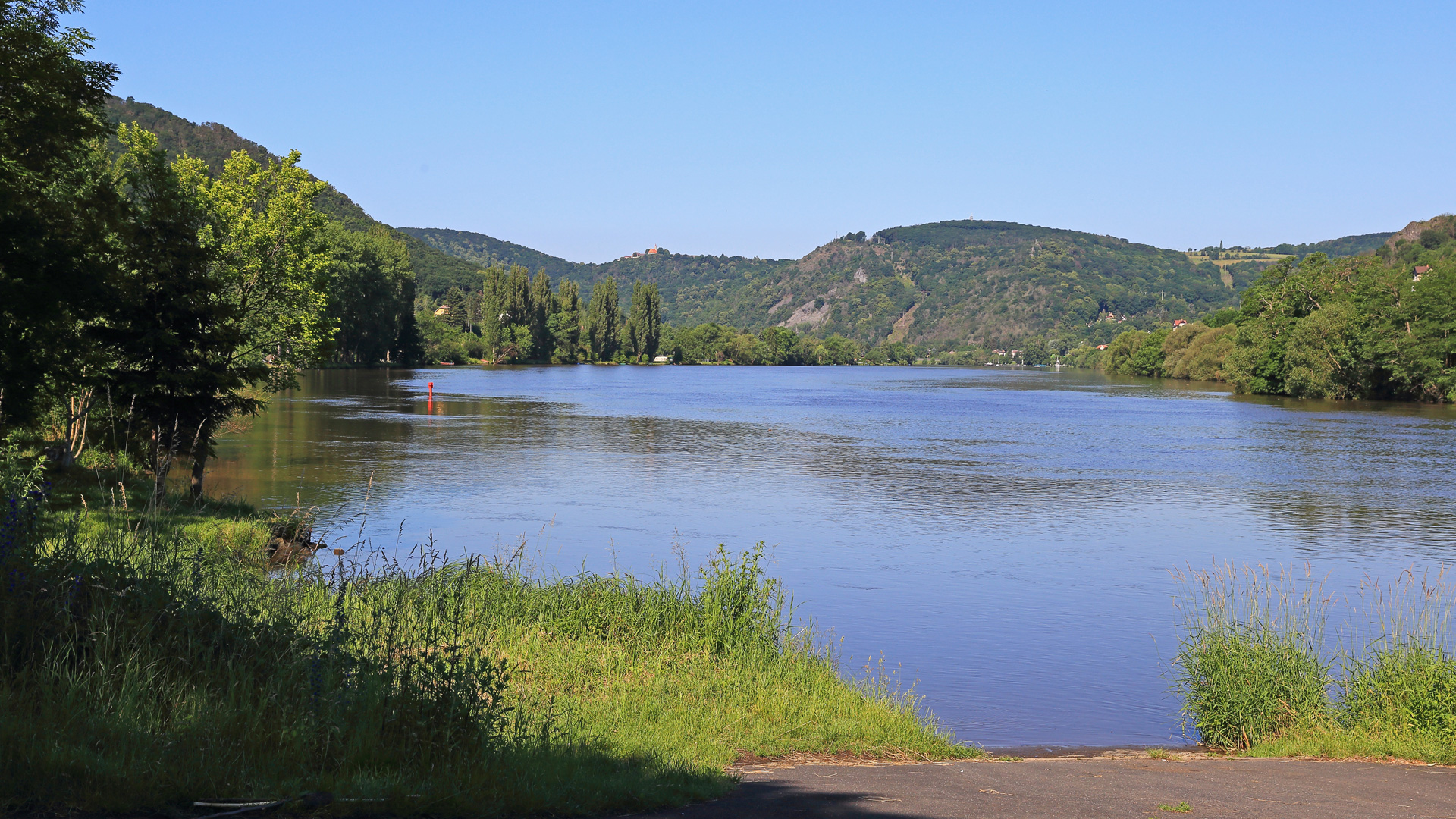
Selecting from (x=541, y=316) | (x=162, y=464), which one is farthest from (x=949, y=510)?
(x=541, y=316)

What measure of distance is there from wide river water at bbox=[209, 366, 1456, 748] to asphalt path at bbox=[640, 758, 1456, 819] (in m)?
3.20

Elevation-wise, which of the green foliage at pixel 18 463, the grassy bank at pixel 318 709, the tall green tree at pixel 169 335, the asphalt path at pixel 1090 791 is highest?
the tall green tree at pixel 169 335

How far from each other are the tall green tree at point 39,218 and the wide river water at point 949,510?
244 inches

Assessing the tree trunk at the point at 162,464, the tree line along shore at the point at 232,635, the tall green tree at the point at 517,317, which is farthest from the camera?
the tall green tree at the point at 517,317

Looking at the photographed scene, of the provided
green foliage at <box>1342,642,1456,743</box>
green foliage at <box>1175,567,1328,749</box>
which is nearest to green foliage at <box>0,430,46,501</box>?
green foliage at <box>1175,567,1328,749</box>

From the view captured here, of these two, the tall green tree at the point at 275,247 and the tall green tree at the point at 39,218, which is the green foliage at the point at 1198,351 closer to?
the tall green tree at the point at 275,247

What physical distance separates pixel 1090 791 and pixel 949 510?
23280 mm

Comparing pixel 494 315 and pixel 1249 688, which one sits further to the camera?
pixel 494 315

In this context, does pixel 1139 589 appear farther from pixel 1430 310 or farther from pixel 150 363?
pixel 1430 310

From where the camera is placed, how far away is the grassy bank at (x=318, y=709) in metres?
6.33

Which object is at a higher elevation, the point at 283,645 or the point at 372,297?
the point at 372,297

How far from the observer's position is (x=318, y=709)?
7.29m

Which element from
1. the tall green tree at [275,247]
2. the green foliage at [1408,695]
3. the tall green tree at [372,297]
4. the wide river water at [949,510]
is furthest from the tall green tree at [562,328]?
the green foliage at [1408,695]

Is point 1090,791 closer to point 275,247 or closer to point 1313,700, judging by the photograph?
point 1313,700
